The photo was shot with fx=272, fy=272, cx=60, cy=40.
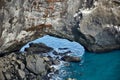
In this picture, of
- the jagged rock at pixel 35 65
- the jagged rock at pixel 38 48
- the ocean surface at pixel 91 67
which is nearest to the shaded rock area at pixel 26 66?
the jagged rock at pixel 35 65

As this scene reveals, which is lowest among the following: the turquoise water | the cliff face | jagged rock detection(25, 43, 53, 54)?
the turquoise water

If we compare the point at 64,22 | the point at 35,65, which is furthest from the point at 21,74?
the point at 64,22

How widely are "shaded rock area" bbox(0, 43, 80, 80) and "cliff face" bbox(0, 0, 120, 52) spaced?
0.69 meters

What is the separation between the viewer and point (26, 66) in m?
15.0

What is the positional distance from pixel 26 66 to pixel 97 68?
167 inches

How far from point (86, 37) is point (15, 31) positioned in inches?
197

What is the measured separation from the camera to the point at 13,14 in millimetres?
13945

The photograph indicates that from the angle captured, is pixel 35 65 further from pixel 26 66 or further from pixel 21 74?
pixel 21 74

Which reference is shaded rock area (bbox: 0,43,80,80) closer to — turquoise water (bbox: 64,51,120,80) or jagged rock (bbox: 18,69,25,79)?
jagged rock (bbox: 18,69,25,79)

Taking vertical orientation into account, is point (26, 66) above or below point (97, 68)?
above

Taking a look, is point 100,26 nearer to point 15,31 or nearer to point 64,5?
point 64,5

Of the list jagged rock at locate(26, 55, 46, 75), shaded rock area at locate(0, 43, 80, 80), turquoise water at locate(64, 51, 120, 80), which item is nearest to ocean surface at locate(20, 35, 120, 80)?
turquoise water at locate(64, 51, 120, 80)

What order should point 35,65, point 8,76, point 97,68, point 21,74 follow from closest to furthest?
point 8,76, point 21,74, point 35,65, point 97,68

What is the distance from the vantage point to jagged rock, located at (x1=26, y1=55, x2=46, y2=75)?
48.8 feet
